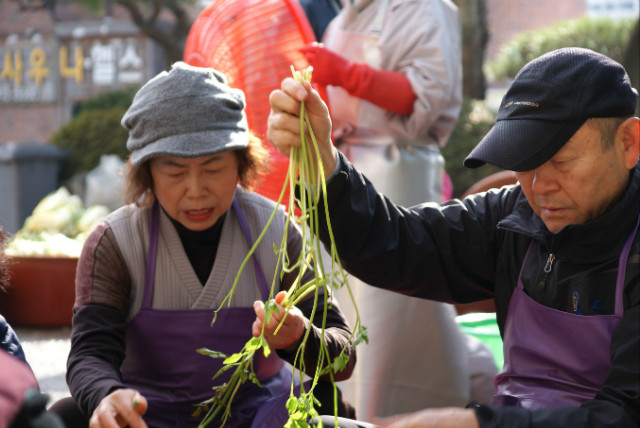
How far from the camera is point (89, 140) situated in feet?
33.2

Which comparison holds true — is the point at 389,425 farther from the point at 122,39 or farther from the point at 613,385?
the point at 122,39

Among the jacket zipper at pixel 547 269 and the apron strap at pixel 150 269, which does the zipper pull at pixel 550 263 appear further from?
the apron strap at pixel 150 269

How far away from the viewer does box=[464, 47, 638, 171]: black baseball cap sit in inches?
62.1

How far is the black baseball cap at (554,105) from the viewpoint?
158cm

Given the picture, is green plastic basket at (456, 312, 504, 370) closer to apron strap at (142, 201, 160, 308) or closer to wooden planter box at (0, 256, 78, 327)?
apron strap at (142, 201, 160, 308)

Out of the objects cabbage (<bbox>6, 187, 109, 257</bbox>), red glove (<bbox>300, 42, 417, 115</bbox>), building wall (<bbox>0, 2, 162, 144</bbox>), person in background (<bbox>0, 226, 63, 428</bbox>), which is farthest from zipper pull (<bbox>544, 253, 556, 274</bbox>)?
building wall (<bbox>0, 2, 162, 144</bbox>)

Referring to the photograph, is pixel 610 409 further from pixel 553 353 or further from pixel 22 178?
pixel 22 178

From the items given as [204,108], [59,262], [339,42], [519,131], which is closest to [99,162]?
[59,262]

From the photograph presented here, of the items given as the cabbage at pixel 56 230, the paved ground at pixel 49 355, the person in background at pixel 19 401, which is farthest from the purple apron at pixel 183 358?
the cabbage at pixel 56 230

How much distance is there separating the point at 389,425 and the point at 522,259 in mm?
539

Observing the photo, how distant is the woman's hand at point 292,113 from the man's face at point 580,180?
0.43 m

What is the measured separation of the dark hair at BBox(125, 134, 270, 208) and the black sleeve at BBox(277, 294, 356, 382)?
382 millimetres

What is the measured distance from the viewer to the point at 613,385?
57.0 inches

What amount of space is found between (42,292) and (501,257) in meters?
3.85
